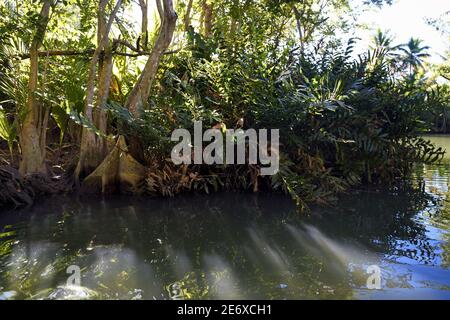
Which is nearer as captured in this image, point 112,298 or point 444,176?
point 112,298

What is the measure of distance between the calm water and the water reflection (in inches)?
0.5

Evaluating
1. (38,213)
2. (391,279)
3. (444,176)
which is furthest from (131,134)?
(444,176)

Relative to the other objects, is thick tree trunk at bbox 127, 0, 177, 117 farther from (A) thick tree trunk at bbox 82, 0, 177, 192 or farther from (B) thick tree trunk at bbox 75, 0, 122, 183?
(B) thick tree trunk at bbox 75, 0, 122, 183

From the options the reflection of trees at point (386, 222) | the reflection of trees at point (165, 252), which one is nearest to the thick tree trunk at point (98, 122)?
the reflection of trees at point (165, 252)

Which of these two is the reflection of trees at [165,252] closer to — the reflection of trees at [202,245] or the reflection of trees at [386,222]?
the reflection of trees at [202,245]

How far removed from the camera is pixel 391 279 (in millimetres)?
3602

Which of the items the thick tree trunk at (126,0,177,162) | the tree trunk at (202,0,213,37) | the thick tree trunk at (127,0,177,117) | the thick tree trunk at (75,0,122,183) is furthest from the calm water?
the tree trunk at (202,0,213,37)

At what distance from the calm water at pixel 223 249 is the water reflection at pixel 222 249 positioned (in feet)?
0.04

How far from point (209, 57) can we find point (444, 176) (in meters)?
5.83

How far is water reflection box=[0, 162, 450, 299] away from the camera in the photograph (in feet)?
11.4

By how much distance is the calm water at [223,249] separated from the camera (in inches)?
136

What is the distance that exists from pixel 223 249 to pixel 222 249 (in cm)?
1
